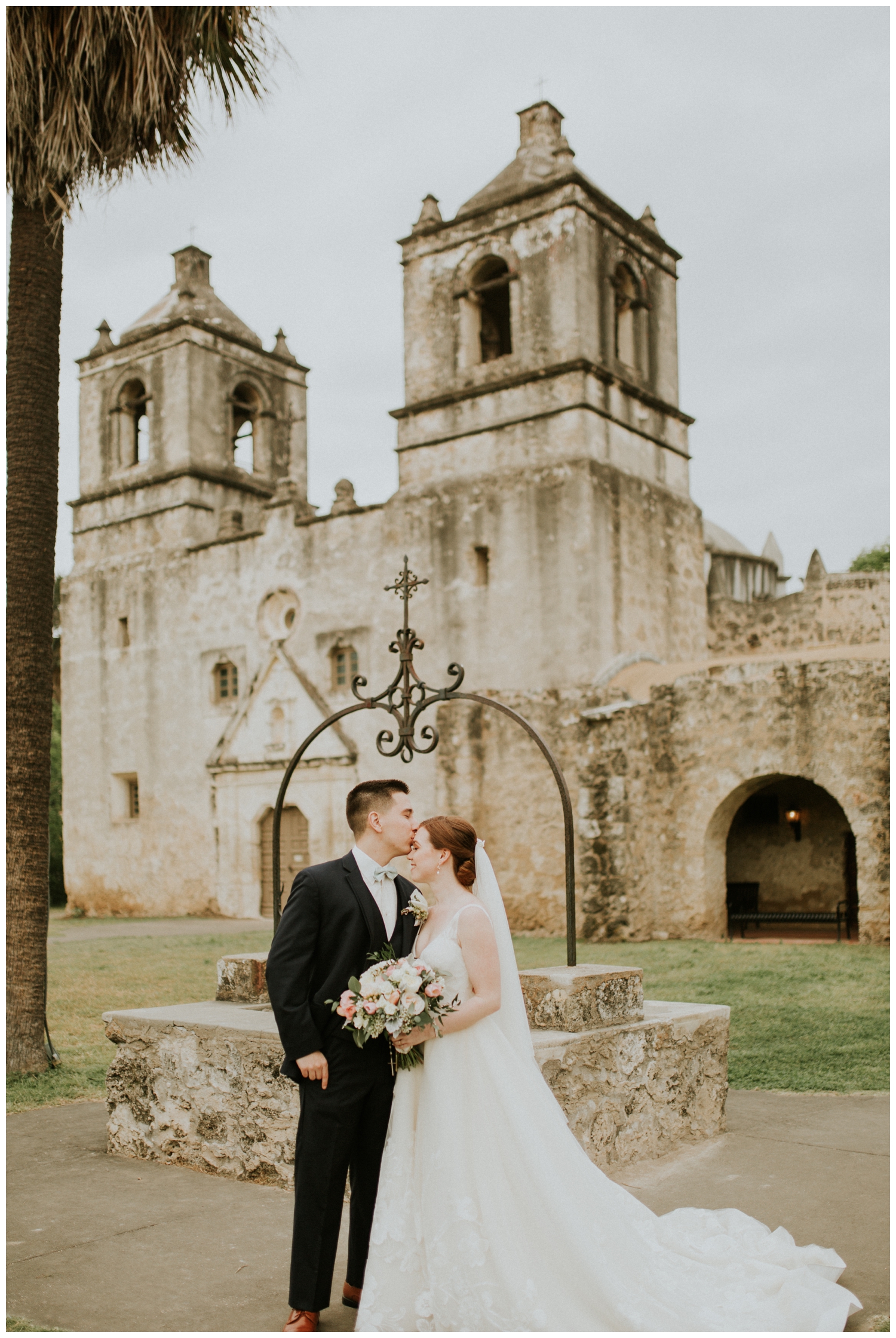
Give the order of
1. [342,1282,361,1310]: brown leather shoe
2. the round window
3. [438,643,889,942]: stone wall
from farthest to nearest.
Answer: the round window
[438,643,889,942]: stone wall
[342,1282,361,1310]: brown leather shoe

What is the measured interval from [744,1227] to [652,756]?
1361cm

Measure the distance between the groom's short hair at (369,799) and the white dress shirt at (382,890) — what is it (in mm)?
95

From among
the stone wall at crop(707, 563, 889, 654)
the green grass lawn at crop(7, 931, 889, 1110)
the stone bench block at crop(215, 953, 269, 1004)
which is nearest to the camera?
the stone bench block at crop(215, 953, 269, 1004)

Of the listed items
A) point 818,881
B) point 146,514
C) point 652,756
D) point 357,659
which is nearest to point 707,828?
point 652,756

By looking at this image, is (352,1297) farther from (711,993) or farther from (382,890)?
(711,993)

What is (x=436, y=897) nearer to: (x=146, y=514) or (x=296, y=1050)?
(x=296, y=1050)

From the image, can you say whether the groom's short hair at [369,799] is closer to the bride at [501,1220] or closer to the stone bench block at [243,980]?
the bride at [501,1220]

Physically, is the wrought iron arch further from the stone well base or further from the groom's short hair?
the groom's short hair

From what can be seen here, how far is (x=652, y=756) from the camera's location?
17.9 meters

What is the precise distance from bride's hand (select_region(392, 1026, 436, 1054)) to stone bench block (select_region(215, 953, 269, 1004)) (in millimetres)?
2945

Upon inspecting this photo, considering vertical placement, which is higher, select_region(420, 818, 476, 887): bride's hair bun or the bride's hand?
select_region(420, 818, 476, 887): bride's hair bun

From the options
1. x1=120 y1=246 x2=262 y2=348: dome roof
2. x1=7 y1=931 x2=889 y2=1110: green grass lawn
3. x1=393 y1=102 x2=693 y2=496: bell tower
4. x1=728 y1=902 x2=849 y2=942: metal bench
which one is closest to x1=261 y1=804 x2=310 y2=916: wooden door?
x1=7 y1=931 x2=889 y2=1110: green grass lawn

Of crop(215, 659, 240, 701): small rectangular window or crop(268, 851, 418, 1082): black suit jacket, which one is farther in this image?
crop(215, 659, 240, 701): small rectangular window

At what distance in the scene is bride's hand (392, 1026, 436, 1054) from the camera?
13.2ft
